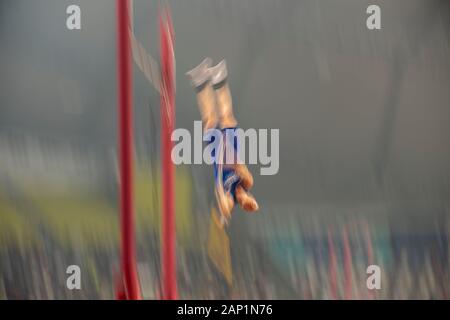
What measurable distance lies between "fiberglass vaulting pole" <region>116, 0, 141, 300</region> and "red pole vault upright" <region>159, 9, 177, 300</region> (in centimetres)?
12

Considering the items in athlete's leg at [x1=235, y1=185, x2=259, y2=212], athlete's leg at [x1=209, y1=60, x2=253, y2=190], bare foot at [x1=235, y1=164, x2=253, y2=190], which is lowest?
athlete's leg at [x1=235, y1=185, x2=259, y2=212]

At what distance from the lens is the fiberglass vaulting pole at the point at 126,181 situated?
102 inches

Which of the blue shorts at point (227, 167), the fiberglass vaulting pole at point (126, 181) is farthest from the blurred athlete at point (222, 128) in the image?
the fiberglass vaulting pole at point (126, 181)

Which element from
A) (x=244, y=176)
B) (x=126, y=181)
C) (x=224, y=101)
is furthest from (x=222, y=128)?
(x=126, y=181)

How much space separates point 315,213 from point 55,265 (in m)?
1.05

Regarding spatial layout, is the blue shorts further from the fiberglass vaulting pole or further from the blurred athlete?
the fiberglass vaulting pole

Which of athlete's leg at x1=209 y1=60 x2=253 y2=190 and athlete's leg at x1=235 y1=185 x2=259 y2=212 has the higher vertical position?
athlete's leg at x1=209 y1=60 x2=253 y2=190

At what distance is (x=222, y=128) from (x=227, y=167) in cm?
16

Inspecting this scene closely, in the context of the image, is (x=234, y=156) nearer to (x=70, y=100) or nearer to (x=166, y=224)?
(x=166, y=224)

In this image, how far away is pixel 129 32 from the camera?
2.61 m

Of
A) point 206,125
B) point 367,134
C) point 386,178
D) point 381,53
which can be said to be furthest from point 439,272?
point 206,125

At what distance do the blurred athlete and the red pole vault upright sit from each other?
10 cm

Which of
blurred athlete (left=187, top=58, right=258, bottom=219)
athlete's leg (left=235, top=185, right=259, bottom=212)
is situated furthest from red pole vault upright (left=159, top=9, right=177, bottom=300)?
athlete's leg (left=235, top=185, right=259, bottom=212)

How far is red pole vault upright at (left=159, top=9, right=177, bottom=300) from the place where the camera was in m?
2.59
